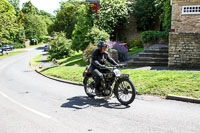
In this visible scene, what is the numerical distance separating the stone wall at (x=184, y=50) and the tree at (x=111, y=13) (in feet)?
43.2

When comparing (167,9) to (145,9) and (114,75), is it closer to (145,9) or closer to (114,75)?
(145,9)

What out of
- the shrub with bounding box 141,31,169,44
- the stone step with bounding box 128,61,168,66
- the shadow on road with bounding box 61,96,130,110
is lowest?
the shadow on road with bounding box 61,96,130,110

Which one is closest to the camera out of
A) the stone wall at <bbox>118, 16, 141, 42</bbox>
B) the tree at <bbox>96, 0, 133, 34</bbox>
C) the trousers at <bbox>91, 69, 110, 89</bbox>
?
the trousers at <bbox>91, 69, 110, 89</bbox>

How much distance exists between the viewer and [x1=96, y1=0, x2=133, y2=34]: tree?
24.4 m

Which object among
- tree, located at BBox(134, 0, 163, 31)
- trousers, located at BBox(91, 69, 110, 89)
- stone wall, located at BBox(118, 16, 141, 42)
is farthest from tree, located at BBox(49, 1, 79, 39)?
trousers, located at BBox(91, 69, 110, 89)

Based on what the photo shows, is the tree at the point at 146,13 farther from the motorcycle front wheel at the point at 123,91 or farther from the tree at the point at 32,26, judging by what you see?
the tree at the point at 32,26

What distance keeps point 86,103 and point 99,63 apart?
4.62ft

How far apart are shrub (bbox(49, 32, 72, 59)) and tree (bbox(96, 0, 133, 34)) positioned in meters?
7.92

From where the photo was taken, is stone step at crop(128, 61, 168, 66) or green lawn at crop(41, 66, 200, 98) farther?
stone step at crop(128, 61, 168, 66)

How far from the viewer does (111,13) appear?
25469mm

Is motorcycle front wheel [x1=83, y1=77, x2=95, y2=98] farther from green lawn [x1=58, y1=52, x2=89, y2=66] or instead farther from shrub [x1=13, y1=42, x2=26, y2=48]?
shrub [x1=13, y1=42, x2=26, y2=48]

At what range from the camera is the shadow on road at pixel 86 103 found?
6590 millimetres

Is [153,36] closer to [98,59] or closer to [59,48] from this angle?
[98,59]

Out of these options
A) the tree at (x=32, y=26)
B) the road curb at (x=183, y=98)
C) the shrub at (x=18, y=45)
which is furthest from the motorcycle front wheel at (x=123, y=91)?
the tree at (x=32, y=26)
